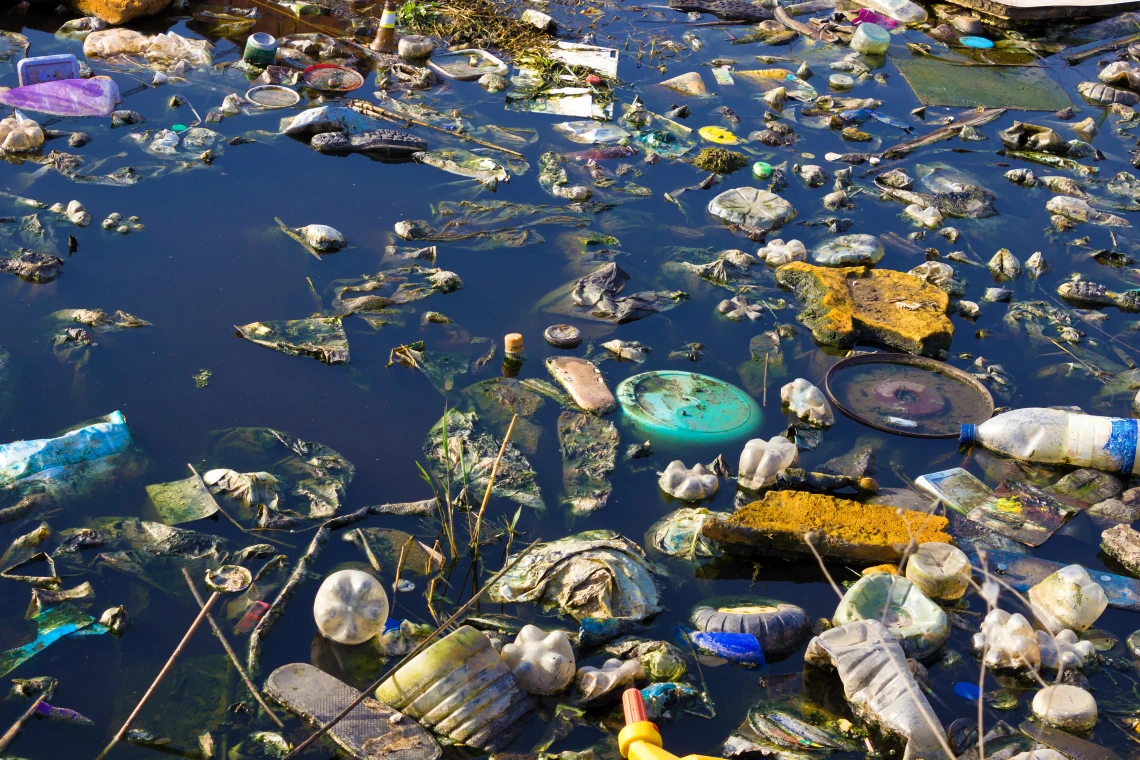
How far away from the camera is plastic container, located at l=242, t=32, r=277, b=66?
7312mm

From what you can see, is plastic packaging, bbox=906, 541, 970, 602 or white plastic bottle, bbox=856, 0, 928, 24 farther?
white plastic bottle, bbox=856, 0, 928, 24

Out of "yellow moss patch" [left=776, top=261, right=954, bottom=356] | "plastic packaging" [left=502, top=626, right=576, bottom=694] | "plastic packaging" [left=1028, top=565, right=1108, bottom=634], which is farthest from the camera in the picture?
"yellow moss patch" [left=776, top=261, right=954, bottom=356]

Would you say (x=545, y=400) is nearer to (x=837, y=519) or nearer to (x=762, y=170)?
(x=837, y=519)

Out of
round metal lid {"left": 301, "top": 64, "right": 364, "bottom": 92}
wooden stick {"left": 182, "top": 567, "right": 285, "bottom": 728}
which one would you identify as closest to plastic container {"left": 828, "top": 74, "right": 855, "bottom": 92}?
round metal lid {"left": 301, "top": 64, "right": 364, "bottom": 92}

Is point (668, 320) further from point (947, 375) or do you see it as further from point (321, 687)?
point (321, 687)

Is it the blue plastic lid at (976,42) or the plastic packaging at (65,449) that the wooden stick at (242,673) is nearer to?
the plastic packaging at (65,449)

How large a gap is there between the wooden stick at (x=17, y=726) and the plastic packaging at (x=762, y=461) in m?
2.66

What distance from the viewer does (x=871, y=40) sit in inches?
339

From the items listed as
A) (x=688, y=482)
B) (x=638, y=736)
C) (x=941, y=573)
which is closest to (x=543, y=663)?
(x=638, y=736)

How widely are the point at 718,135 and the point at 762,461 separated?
144 inches

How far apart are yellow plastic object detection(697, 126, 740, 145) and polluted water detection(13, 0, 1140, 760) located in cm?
5

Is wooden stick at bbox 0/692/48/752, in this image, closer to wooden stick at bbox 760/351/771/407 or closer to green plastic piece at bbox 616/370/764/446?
green plastic piece at bbox 616/370/764/446

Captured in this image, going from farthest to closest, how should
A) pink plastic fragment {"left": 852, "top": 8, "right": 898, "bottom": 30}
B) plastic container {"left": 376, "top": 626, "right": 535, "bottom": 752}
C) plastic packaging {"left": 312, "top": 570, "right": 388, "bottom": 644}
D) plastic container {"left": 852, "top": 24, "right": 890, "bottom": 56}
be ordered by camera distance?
pink plastic fragment {"left": 852, "top": 8, "right": 898, "bottom": 30} → plastic container {"left": 852, "top": 24, "right": 890, "bottom": 56} → plastic packaging {"left": 312, "top": 570, "right": 388, "bottom": 644} → plastic container {"left": 376, "top": 626, "right": 535, "bottom": 752}

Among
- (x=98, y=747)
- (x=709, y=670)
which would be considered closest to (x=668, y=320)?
(x=709, y=670)
